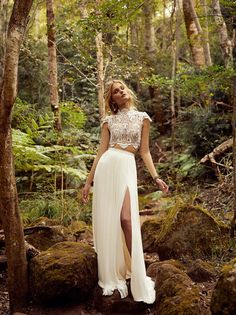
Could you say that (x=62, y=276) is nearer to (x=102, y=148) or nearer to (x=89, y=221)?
(x=102, y=148)

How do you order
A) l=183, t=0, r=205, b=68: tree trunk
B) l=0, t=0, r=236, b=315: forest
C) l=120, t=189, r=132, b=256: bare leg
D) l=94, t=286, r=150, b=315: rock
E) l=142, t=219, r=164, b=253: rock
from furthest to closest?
1. l=183, t=0, r=205, b=68: tree trunk
2. l=142, t=219, r=164, b=253: rock
3. l=120, t=189, r=132, b=256: bare leg
4. l=94, t=286, r=150, b=315: rock
5. l=0, t=0, r=236, b=315: forest

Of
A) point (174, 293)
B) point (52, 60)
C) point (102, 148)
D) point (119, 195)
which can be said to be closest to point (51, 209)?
point (102, 148)

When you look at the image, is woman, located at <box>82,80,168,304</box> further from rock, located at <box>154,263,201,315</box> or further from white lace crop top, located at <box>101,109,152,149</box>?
rock, located at <box>154,263,201,315</box>

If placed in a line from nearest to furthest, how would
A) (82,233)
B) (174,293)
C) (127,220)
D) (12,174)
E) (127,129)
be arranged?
(174,293)
(12,174)
(127,220)
(127,129)
(82,233)

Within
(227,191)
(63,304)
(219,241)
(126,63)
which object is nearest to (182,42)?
(126,63)

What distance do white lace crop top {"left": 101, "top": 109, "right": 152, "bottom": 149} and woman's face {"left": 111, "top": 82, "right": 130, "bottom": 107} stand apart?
0.15 meters

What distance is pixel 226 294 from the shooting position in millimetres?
3000

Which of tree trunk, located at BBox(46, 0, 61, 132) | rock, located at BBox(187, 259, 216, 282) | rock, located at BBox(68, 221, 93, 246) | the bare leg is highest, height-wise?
tree trunk, located at BBox(46, 0, 61, 132)

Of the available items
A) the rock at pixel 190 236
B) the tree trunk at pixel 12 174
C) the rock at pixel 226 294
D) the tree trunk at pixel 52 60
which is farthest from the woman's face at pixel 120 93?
the tree trunk at pixel 52 60

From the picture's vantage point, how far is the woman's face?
4441 millimetres

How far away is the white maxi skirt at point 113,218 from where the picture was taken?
4.21 m

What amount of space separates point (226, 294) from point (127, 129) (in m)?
2.06

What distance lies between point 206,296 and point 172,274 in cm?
43

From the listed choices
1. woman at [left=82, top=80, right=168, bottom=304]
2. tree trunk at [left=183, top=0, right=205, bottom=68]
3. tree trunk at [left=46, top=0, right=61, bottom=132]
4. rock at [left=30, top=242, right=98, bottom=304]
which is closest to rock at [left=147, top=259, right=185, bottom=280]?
woman at [left=82, top=80, right=168, bottom=304]
